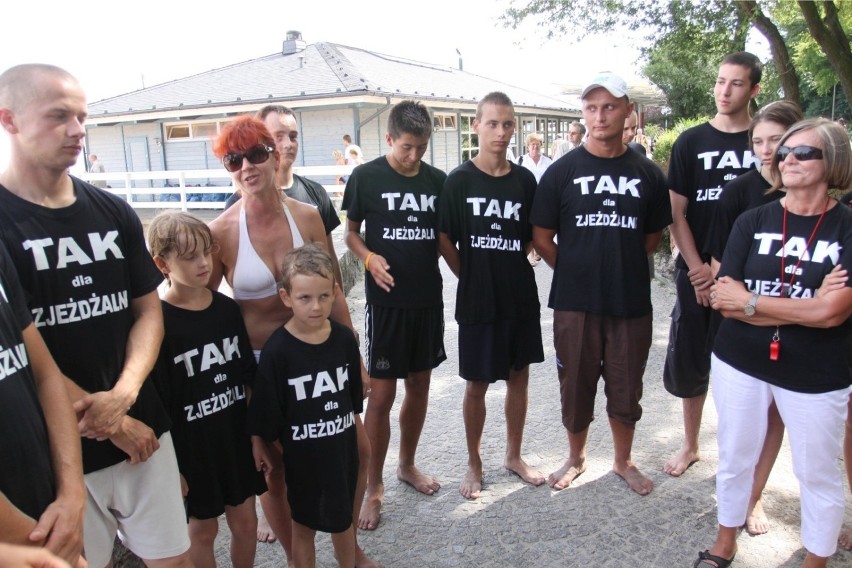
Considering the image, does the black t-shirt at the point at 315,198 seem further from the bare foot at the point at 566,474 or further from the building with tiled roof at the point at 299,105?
the building with tiled roof at the point at 299,105

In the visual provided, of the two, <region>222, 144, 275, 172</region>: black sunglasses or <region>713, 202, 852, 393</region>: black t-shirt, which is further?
<region>222, 144, 275, 172</region>: black sunglasses

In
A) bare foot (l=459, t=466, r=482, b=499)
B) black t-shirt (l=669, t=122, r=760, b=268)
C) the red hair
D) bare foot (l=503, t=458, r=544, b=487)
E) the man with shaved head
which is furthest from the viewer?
bare foot (l=503, t=458, r=544, b=487)

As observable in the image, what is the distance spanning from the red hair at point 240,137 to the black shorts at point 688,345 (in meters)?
2.46

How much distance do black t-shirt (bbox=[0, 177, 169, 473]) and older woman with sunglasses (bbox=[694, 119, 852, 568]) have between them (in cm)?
239

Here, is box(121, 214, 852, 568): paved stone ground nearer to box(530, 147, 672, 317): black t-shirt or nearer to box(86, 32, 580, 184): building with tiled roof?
box(530, 147, 672, 317): black t-shirt

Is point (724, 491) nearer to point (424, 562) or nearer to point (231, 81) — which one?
point (424, 562)

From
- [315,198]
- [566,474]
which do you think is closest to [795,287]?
[566,474]

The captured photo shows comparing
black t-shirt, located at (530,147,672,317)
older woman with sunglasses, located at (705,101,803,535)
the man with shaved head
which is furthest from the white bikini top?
older woman with sunglasses, located at (705,101,803,535)

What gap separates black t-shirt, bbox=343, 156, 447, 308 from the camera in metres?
3.36

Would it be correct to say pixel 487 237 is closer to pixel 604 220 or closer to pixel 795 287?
pixel 604 220

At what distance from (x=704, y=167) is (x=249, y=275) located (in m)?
2.55

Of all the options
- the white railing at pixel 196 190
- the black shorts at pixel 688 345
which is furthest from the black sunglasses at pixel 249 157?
the white railing at pixel 196 190

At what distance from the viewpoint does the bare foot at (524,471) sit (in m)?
3.62

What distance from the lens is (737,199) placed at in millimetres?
3104
